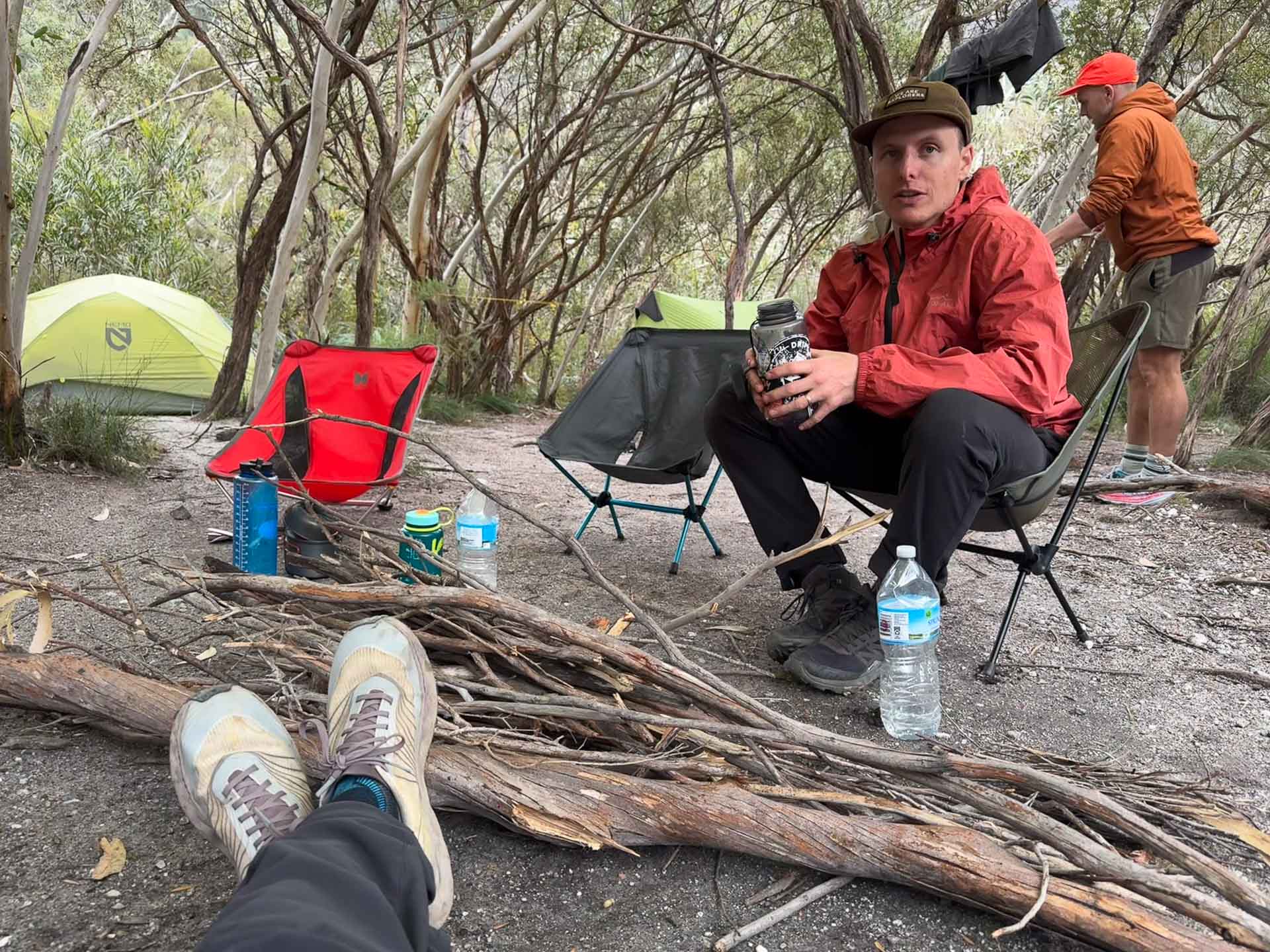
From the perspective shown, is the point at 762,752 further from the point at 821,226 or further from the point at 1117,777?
the point at 821,226

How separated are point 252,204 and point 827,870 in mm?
5581

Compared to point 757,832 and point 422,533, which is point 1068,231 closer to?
point 422,533

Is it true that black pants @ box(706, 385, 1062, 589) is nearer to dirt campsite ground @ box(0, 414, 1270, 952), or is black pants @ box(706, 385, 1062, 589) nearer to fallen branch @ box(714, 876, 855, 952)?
dirt campsite ground @ box(0, 414, 1270, 952)

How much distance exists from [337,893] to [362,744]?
390mm

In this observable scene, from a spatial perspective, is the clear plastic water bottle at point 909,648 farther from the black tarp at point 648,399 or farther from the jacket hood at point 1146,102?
the jacket hood at point 1146,102

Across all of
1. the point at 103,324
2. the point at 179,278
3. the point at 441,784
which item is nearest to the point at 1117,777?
the point at 441,784

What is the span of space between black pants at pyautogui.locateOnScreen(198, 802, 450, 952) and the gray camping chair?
1.54m

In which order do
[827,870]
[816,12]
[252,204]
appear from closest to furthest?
[827,870] → [252,204] → [816,12]

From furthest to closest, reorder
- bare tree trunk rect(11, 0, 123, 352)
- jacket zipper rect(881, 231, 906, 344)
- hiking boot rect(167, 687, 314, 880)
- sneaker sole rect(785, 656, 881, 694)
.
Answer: bare tree trunk rect(11, 0, 123, 352) < jacket zipper rect(881, 231, 906, 344) < sneaker sole rect(785, 656, 881, 694) < hiking boot rect(167, 687, 314, 880)

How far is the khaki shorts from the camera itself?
12.8ft

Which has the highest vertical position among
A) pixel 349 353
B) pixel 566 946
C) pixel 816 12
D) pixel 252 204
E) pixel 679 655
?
Answer: pixel 816 12

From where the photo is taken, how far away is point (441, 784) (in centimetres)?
140

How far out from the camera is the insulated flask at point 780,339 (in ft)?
6.44

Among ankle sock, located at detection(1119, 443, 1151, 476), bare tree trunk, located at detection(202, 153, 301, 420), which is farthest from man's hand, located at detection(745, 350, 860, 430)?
bare tree trunk, located at detection(202, 153, 301, 420)
